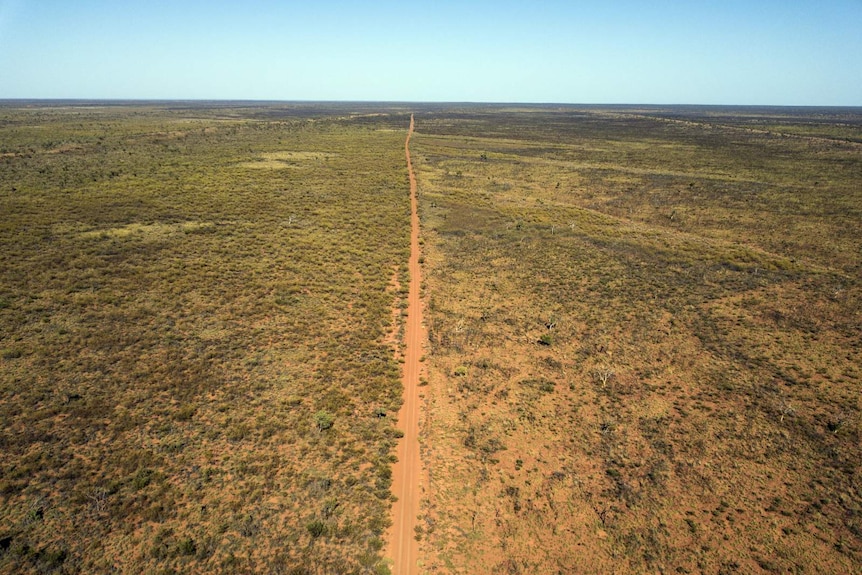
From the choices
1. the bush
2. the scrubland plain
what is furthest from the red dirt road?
the bush

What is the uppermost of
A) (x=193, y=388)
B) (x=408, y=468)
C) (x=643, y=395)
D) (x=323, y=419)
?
(x=193, y=388)

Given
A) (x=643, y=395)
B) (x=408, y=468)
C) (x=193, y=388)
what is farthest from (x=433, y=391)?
(x=193, y=388)

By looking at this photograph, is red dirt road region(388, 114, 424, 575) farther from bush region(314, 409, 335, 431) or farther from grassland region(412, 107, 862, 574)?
bush region(314, 409, 335, 431)

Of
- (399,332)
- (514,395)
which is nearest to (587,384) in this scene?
(514,395)

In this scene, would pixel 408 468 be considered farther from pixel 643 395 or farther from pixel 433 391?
pixel 643 395

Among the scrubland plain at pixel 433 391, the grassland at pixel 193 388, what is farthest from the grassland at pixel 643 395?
the grassland at pixel 193 388

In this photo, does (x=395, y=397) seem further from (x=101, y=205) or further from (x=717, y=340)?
(x=101, y=205)
